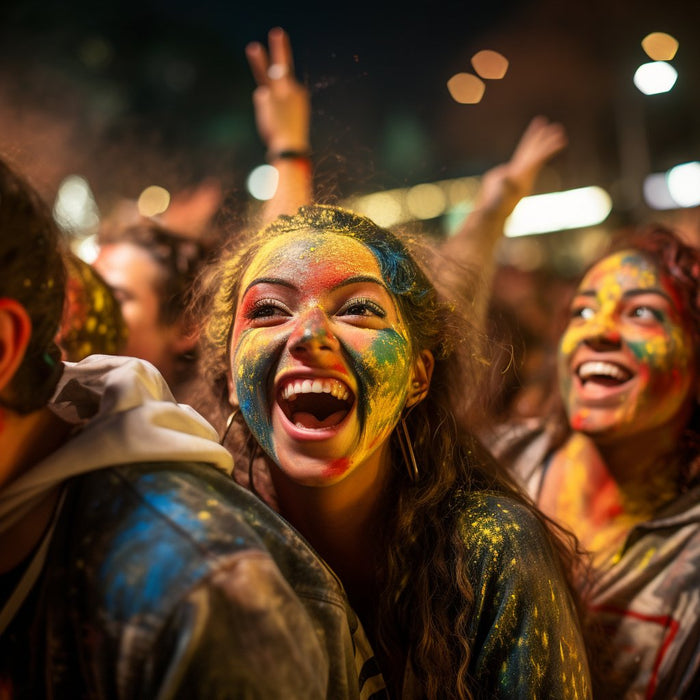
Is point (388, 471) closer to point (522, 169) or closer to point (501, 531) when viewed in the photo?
point (501, 531)

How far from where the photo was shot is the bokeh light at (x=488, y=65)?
3.36 meters

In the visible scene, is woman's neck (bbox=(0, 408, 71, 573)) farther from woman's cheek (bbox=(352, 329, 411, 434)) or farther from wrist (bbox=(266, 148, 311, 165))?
wrist (bbox=(266, 148, 311, 165))

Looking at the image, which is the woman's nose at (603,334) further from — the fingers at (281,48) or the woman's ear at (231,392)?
the fingers at (281,48)

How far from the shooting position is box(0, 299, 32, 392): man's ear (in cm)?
103

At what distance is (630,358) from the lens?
246cm

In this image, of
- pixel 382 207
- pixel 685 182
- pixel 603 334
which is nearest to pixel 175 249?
pixel 382 207

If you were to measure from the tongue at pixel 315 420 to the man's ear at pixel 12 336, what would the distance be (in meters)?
0.65

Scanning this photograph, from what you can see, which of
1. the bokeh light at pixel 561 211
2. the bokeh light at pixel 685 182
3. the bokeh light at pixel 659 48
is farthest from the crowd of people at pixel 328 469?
the bokeh light at pixel 561 211

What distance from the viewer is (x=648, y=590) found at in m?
2.28

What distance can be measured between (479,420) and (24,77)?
328 cm

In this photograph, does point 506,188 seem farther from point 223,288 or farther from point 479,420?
point 223,288

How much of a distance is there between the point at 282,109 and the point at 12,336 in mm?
2109

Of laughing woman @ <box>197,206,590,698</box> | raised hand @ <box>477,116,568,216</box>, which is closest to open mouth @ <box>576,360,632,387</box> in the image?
laughing woman @ <box>197,206,590,698</box>

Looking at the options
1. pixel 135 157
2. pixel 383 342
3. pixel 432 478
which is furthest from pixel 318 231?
pixel 135 157
